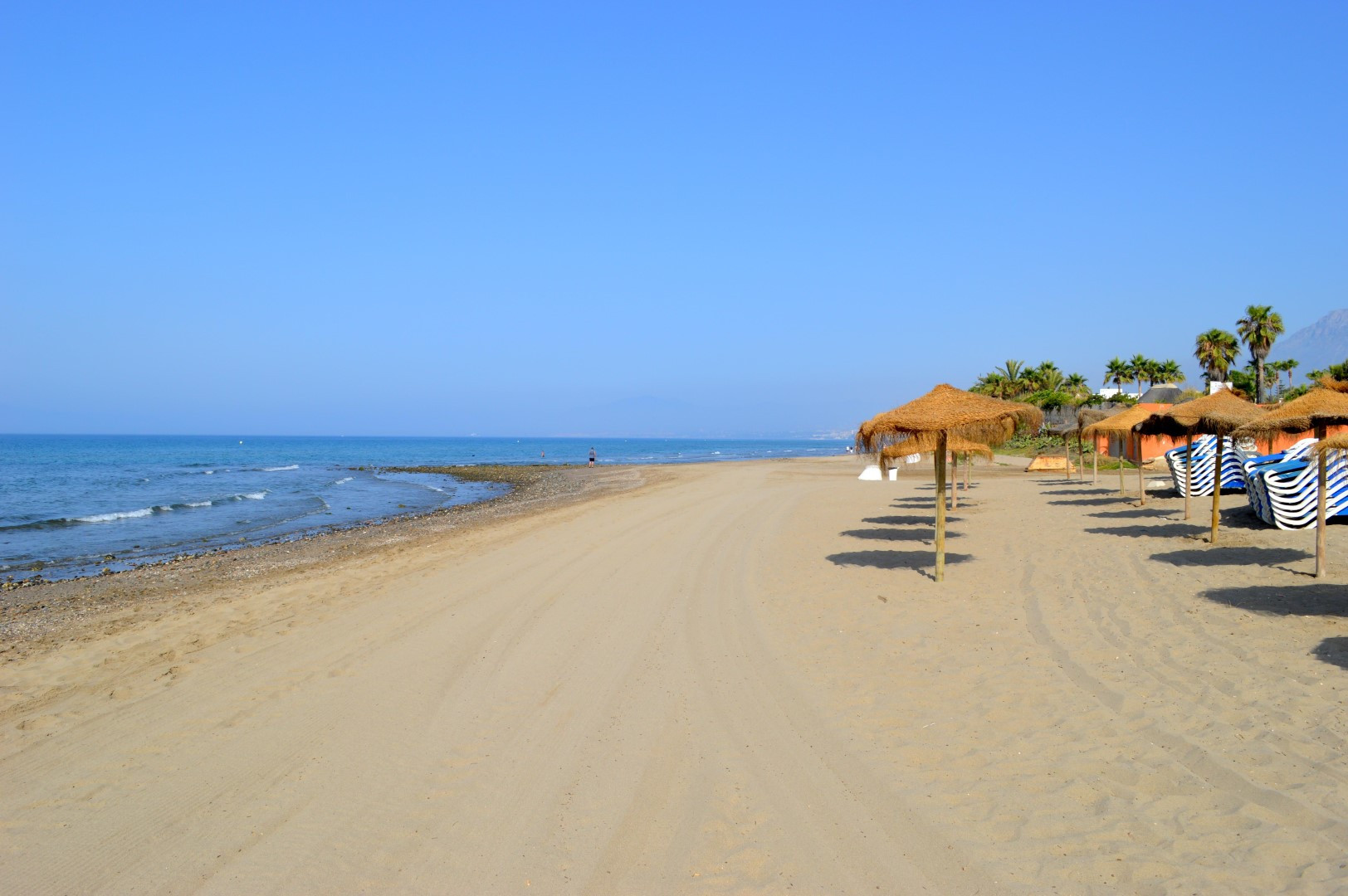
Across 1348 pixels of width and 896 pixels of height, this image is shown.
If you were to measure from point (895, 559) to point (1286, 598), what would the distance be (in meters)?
4.65

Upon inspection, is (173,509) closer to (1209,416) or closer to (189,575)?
(189,575)

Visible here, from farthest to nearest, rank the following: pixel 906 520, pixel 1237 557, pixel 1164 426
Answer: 1. pixel 906 520
2. pixel 1164 426
3. pixel 1237 557

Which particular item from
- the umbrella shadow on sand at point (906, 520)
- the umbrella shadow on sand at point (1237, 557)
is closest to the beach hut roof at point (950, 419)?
the umbrella shadow on sand at point (1237, 557)

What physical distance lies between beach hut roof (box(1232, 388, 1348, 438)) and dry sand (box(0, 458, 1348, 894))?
1.66m

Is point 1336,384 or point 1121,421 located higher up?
point 1336,384

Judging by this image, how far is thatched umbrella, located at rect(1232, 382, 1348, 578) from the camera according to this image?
28.1 feet

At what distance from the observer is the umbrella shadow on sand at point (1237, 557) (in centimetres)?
996

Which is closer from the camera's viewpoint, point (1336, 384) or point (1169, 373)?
point (1336, 384)

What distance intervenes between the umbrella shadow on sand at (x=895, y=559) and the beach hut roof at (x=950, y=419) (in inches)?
78.4

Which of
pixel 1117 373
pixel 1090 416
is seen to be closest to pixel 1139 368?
pixel 1117 373

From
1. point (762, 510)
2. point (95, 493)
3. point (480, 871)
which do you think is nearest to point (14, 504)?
point (95, 493)

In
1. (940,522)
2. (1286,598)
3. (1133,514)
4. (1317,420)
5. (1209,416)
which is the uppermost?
(1209,416)

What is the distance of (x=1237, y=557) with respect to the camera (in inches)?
412

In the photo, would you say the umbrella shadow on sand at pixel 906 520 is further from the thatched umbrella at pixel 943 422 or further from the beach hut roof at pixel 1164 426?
the thatched umbrella at pixel 943 422
